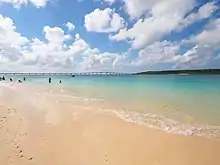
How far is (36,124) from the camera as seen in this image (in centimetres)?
1072

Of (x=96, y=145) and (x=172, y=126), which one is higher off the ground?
(x=96, y=145)

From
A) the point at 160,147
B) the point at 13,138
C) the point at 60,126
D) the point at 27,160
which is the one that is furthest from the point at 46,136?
the point at 160,147

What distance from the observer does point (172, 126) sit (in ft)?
35.8

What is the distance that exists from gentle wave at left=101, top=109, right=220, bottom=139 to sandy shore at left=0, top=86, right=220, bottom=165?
2.05 ft

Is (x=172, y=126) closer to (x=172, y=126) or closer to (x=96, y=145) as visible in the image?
(x=172, y=126)

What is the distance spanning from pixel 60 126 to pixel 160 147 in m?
4.47

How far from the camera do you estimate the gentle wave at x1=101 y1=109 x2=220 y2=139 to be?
9854mm

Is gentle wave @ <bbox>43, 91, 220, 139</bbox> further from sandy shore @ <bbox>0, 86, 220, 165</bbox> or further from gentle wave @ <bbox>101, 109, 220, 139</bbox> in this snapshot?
sandy shore @ <bbox>0, 86, 220, 165</bbox>

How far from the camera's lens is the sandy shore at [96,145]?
666 centimetres

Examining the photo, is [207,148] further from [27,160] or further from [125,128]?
[27,160]

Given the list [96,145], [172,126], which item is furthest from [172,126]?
[96,145]

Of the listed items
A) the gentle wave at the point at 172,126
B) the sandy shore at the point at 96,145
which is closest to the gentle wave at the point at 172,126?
the gentle wave at the point at 172,126

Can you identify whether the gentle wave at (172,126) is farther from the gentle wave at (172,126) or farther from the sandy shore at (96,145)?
the sandy shore at (96,145)

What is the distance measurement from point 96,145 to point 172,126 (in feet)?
14.3
